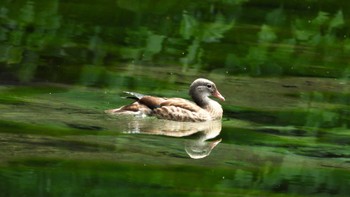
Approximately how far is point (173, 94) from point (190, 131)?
1.56 m

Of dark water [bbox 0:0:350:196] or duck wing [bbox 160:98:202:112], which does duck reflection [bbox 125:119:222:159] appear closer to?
dark water [bbox 0:0:350:196]

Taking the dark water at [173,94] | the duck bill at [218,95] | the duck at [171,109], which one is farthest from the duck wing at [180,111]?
the duck bill at [218,95]

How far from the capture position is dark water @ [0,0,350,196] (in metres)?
8.49

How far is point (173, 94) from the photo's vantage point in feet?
39.6

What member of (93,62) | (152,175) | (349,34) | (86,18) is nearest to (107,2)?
(86,18)

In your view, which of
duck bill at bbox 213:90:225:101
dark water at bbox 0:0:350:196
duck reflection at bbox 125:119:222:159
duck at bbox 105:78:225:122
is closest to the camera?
dark water at bbox 0:0:350:196

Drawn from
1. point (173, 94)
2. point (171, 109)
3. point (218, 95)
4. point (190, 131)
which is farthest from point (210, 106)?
point (173, 94)

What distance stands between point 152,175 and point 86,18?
8.26 meters

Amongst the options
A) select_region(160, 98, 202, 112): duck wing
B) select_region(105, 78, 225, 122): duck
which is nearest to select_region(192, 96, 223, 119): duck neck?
select_region(105, 78, 225, 122): duck

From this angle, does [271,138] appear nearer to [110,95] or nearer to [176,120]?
[176,120]

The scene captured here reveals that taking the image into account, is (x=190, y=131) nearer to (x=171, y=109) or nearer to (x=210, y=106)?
(x=171, y=109)

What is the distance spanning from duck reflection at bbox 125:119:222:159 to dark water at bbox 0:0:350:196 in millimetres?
23

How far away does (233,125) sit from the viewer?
10867 mm

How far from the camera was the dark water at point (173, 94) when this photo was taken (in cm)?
849
